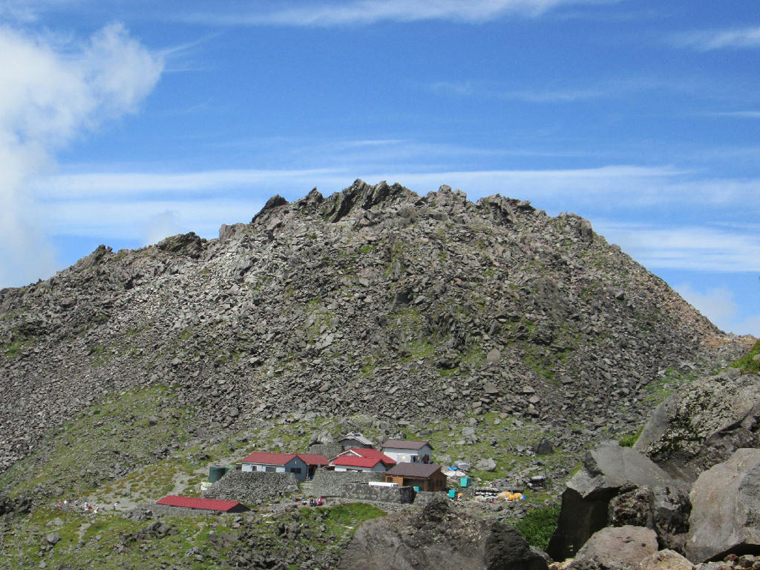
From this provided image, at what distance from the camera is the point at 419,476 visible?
86.9 meters

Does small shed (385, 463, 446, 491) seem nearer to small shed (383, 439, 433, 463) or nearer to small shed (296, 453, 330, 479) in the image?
small shed (383, 439, 433, 463)

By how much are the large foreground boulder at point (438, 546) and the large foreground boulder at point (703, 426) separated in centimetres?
1351

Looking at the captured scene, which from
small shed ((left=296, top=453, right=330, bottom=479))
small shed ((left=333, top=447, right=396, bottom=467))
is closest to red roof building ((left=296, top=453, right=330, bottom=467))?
small shed ((left=296, top=453, right=330, bottom=479))

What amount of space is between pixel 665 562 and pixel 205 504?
186ft

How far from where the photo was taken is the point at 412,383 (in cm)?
11412

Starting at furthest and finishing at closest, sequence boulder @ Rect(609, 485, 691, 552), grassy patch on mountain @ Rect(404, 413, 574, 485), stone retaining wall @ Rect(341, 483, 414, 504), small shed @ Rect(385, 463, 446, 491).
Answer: grassy patch on mountain @ Rect(404, 413, 574, 485) < small shed @ Rect(385, 463, 446, 491) < stone retaining wall @ Rect(341, 483, 414, 504) < boulder @ Rect(609, 485, 691, 552)

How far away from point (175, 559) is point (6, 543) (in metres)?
22.1

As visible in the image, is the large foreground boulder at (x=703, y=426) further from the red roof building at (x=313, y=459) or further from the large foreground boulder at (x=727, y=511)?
the red roof building at (x=313, y=459)

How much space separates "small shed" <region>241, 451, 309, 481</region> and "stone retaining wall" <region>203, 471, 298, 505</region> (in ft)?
9.32

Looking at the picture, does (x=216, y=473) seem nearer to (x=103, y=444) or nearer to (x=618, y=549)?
(x=103, y=444)

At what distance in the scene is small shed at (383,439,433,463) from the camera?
9506 cm

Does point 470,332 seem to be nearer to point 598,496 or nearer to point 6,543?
point 6,543

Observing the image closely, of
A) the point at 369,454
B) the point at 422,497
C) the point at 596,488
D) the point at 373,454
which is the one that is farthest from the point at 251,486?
the point at 596,488

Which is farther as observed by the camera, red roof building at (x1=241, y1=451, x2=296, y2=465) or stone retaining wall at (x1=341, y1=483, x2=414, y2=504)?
red roof building at (x1=241, y1=451, x2=296, y2=465)
